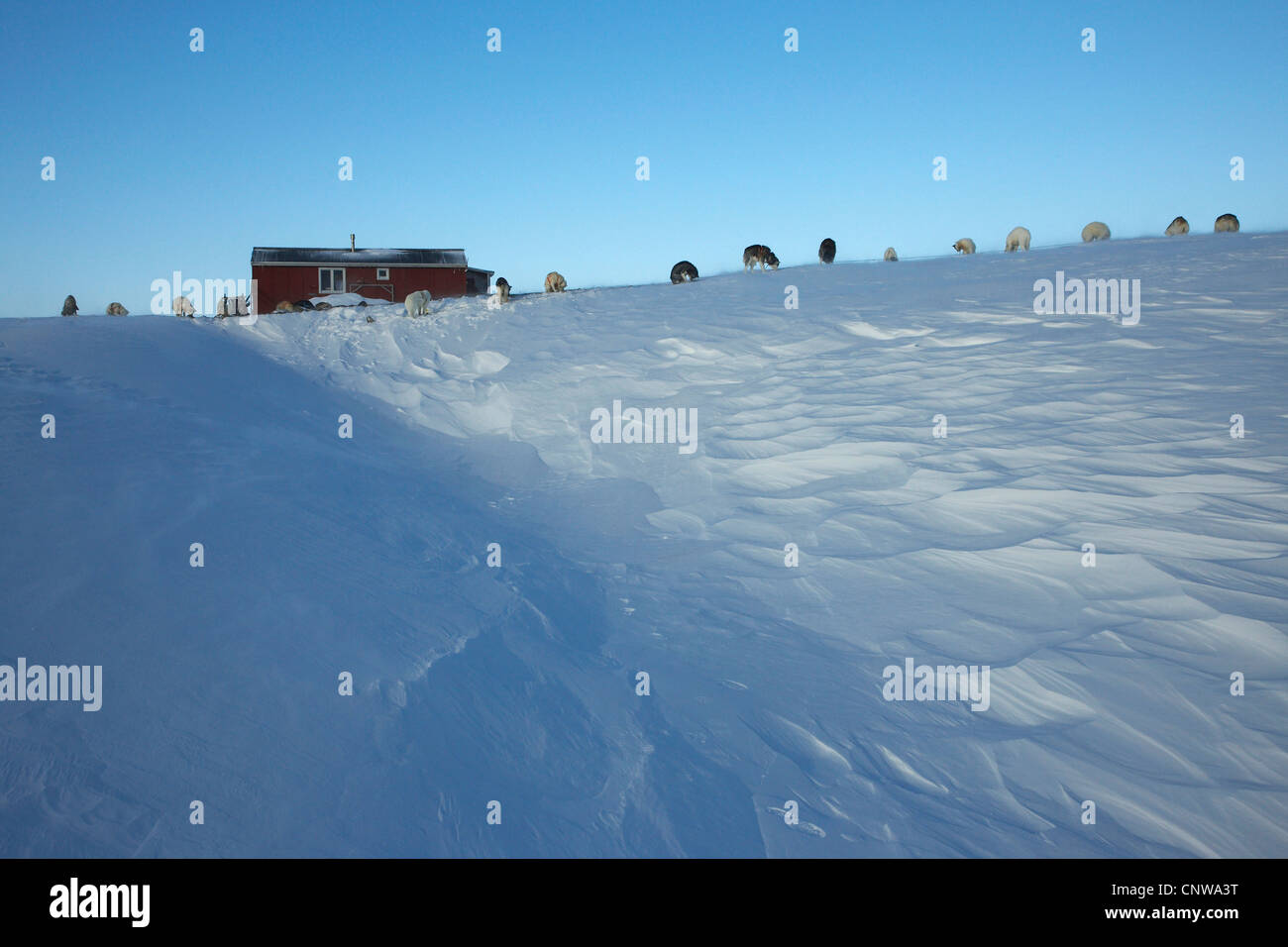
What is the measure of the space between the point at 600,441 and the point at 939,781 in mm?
5026

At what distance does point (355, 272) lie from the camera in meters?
32.2

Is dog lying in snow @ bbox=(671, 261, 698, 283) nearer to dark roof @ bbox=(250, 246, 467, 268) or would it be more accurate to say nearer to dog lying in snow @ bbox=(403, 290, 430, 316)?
dog lying in snow @ bbox=(403, 290, 430, 316)

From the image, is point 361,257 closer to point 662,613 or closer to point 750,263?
point 750,263

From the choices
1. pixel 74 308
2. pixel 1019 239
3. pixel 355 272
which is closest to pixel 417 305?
pixel 74 308

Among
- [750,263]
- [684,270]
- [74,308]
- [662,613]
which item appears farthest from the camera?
[684,270]

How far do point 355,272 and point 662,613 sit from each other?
106ft

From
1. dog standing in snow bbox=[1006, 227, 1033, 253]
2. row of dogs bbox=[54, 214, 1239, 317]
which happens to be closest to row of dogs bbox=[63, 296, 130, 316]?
row of dogs bbox=[54, 214, 1239, 317]

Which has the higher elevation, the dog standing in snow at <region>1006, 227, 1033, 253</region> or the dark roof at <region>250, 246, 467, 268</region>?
the dark roof at <region>250, 246, 467, 268</region>

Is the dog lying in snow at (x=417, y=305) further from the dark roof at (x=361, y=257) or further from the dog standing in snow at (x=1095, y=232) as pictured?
the dark roof at (x=361, y=257)

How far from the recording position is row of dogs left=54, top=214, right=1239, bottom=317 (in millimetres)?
15215

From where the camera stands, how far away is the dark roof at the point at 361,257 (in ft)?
104

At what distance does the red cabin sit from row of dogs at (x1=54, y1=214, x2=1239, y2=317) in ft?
30.7
